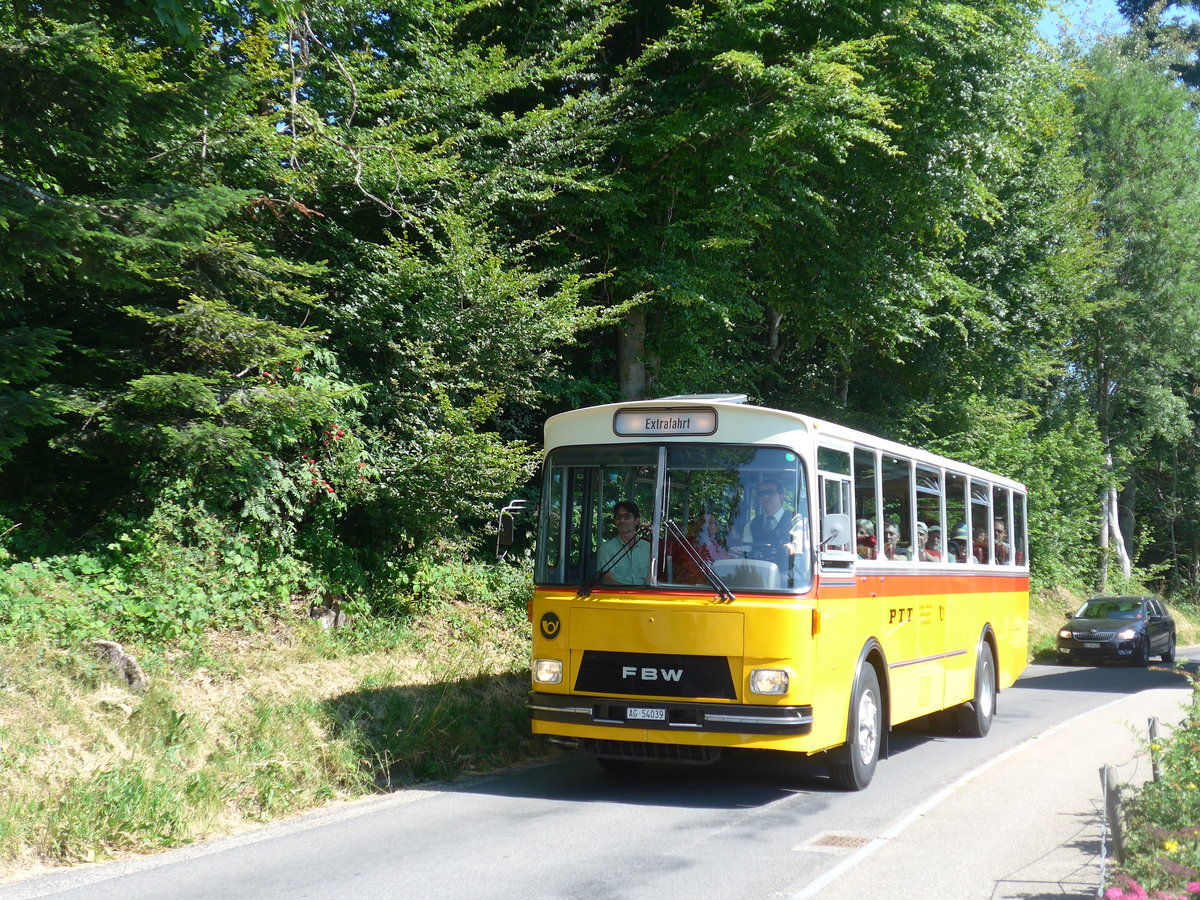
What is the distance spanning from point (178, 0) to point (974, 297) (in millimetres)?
18393

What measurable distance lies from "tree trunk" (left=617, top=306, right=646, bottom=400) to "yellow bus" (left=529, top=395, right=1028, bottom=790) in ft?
29.6

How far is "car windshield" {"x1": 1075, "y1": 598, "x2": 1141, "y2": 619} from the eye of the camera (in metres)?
27.4

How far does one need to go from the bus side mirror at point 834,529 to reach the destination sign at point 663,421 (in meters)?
1.16

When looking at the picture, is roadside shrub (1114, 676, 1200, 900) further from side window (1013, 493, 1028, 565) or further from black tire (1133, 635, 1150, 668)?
black tire (1133, 635, 1150, 668)

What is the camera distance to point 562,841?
757 cm

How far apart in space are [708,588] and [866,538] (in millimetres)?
2072

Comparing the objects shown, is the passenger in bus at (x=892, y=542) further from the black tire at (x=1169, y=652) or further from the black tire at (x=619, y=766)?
the black tire at (x=1169, y=652)

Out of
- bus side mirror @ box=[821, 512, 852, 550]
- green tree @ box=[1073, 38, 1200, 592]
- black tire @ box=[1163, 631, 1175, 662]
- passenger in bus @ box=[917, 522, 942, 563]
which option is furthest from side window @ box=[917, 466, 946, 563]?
green tree @ box=[1073, 38, 1200, 592]

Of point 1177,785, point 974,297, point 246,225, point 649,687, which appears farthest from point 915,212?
point 1177,785

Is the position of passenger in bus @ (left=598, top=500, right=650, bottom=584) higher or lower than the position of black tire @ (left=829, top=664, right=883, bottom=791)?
higher

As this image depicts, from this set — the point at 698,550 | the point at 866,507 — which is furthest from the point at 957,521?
the point at 698,550

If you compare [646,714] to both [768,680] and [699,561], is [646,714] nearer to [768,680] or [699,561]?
[768,680]

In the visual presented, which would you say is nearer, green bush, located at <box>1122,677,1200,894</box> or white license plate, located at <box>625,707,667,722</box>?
green bush, located at <box>1122,677,1200,894</box>

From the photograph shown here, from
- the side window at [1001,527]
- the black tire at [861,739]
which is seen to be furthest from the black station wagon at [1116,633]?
the black tire at [861,739]
